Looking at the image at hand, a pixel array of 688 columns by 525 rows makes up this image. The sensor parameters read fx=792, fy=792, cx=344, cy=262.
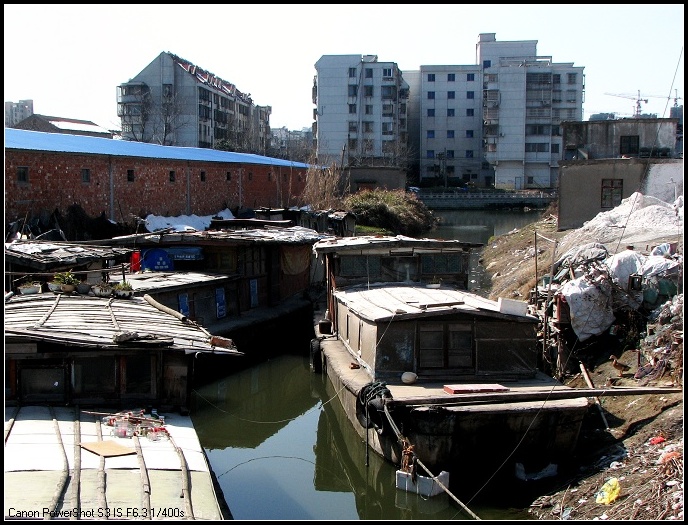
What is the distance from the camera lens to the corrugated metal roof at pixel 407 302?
13.6 m

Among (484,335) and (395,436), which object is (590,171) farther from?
(395,436)

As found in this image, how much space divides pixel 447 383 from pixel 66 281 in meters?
8.14

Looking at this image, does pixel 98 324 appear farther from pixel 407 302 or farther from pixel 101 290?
pixel 407 302

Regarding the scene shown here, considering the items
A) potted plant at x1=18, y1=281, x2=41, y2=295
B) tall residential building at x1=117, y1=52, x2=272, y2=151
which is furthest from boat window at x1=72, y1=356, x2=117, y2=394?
tall residential building at x1=117, y1=52, x2=272, y2=151

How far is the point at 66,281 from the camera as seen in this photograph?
53.5 feet

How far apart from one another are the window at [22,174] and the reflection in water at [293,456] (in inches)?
404

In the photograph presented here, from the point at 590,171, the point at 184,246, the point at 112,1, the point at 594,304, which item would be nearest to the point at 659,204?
the point at 590,171

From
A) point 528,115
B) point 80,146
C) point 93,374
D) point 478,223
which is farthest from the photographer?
point 528,115

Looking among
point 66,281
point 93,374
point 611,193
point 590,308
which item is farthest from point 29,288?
point 611,193

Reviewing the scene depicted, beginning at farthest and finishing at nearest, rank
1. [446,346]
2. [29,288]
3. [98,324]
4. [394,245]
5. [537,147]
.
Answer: [537,147] → [394,245] → [29,288] → [446,346] → [98,324]

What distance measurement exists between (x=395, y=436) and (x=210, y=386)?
8340 millimetres

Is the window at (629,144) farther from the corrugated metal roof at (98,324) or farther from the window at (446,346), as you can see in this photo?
the corrugated metal roof at (98,324)

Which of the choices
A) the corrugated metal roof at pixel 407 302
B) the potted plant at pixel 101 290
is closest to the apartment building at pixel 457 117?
the corrugated metal roof at pixel 407 302

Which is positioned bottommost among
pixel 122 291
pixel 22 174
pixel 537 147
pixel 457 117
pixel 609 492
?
pixel 609 492
